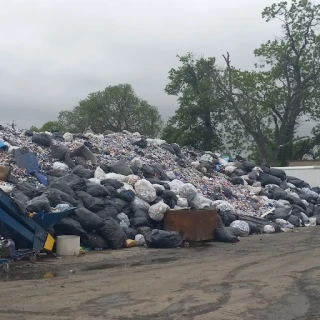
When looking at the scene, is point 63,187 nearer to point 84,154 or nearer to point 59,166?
point 59,166

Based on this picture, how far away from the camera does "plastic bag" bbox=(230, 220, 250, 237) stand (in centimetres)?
1323

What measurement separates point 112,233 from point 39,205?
5.71ft

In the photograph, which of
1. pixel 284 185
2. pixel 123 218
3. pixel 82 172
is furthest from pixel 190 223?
pixel 284 185

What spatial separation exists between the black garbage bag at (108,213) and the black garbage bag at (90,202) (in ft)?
0.29

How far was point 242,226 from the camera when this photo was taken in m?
13.3

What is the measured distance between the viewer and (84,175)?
12.8m

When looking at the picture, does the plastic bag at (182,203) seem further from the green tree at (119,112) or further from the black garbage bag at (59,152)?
the green tree at (119,112)

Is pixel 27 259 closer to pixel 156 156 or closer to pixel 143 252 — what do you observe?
pixel 143 252

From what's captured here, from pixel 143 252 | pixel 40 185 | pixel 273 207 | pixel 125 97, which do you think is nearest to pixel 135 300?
pixel 143 252

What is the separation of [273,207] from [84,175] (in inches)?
251

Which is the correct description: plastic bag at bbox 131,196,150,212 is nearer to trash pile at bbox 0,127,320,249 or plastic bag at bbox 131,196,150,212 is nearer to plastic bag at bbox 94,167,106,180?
trash pile at bbox 0,127,320,249

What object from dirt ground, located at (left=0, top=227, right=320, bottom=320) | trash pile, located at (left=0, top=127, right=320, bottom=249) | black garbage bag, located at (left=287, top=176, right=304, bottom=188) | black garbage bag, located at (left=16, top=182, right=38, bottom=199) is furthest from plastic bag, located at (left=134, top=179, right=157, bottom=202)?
black garbage bag, located at (left=287, top=176, right=304, bottom=188)

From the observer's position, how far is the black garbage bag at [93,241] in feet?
33.6

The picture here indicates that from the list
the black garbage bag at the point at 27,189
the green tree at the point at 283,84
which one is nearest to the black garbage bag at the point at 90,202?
the black garbage bag at the point at 27,189
